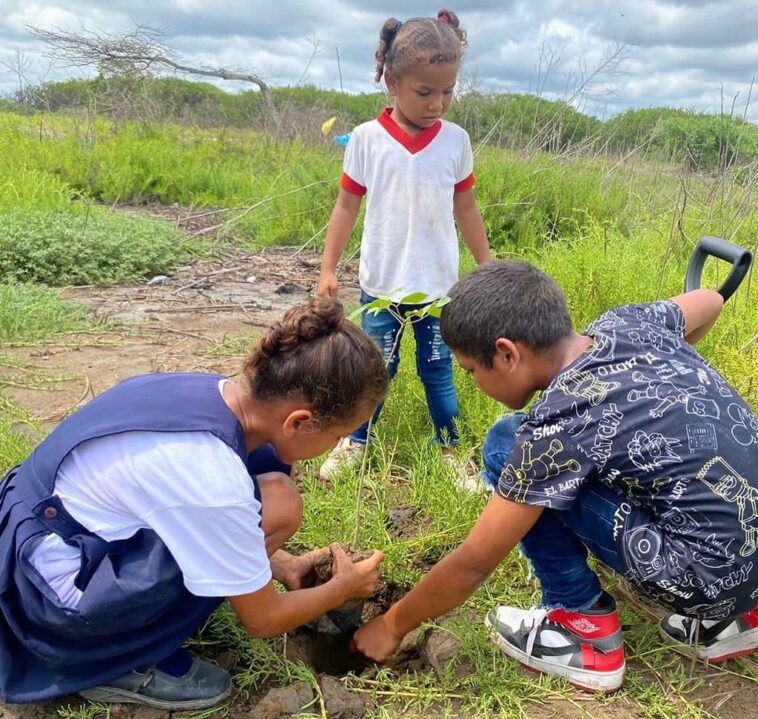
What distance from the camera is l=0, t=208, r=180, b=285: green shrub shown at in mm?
5020

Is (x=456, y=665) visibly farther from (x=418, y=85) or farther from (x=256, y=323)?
(x=256, y=323)

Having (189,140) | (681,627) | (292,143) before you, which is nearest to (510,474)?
(681,627)

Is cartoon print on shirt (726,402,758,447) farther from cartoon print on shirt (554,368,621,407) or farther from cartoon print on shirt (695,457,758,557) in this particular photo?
cartoon print on shirt (554,368,621,407)

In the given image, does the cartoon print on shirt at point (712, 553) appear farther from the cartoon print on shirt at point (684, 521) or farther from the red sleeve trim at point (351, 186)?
the red sleeve trim at point (351, 186)

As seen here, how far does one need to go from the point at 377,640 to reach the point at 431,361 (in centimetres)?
112

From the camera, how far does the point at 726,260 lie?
6.75 feet

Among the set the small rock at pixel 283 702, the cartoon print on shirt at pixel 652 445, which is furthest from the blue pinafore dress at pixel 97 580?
the cartoon print on shirt at pixel 652 445

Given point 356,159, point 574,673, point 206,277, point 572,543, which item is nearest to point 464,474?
point 572,543

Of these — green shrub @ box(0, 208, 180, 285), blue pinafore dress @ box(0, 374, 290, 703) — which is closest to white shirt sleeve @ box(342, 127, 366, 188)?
blue pinafore dress @ box(0, 374, 290, 703)

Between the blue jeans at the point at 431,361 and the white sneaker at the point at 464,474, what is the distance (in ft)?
0.38

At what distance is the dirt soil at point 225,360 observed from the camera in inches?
64.8

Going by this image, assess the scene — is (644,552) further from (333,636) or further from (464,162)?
(464,162)

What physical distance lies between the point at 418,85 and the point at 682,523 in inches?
65.3

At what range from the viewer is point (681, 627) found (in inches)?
73.3
